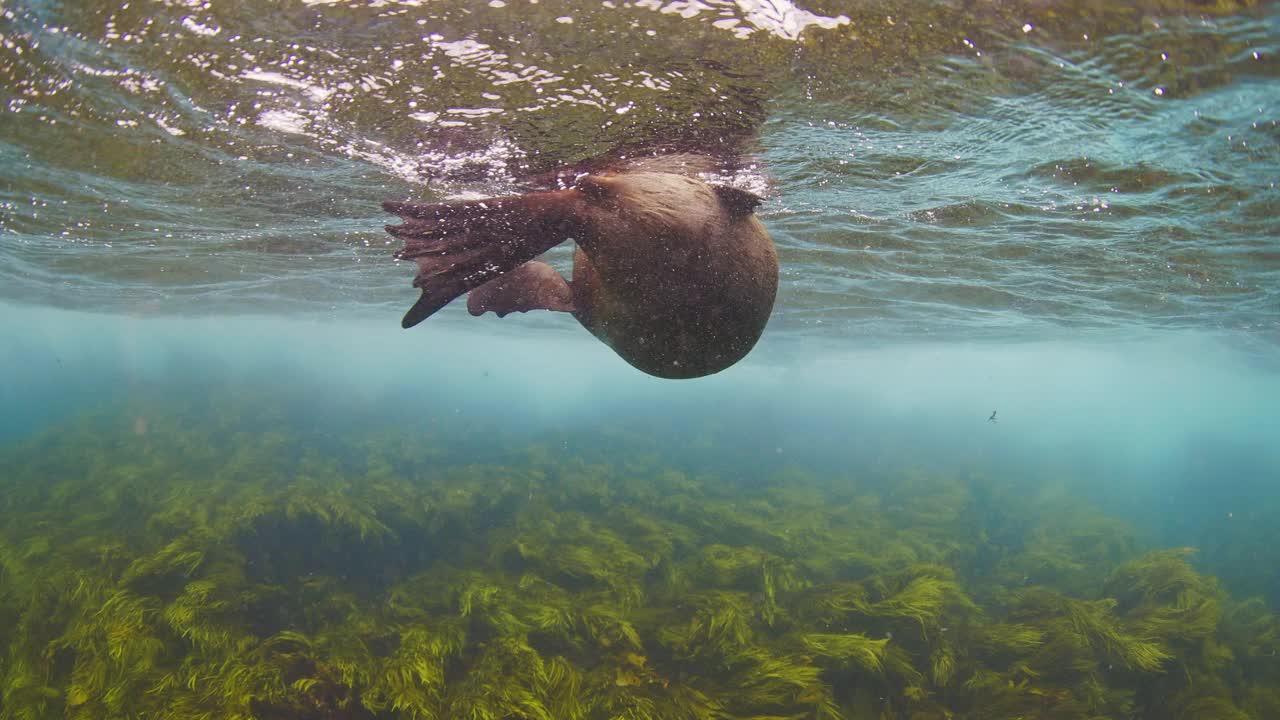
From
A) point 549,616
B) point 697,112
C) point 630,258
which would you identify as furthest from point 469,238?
point 549,616

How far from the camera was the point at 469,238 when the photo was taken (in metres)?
2.49

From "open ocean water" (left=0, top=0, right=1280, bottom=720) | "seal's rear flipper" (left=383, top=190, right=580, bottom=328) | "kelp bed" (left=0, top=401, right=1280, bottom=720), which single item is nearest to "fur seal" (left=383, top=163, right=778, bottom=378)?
"seal's rear flipper" (left=383, top=190, right=580, bottom=328)

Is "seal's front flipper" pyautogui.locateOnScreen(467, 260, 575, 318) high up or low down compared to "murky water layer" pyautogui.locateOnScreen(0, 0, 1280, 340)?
down

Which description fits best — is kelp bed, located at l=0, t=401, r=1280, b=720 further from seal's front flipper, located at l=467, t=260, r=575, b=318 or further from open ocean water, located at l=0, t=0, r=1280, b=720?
seal's front flipper, located at l=467, t=260, r=575, b=318

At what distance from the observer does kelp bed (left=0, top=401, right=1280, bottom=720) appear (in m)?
6.08

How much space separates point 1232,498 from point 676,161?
52.0 metres

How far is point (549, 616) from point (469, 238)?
649 cm

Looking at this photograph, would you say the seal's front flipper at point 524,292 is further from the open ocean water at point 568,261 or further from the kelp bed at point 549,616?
the kelp bed at point 549,616

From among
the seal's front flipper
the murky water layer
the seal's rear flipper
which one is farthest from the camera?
the murky water layer

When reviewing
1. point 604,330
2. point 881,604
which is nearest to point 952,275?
point 881,604

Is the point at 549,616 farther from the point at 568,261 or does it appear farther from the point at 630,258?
the point at 568,261

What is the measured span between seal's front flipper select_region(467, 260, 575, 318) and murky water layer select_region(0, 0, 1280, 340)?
7.17 ft

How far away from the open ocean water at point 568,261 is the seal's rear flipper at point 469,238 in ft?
8.12

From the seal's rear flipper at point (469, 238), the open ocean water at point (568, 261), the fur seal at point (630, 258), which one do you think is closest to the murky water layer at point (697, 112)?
the open ocean water at point (568, 261)
